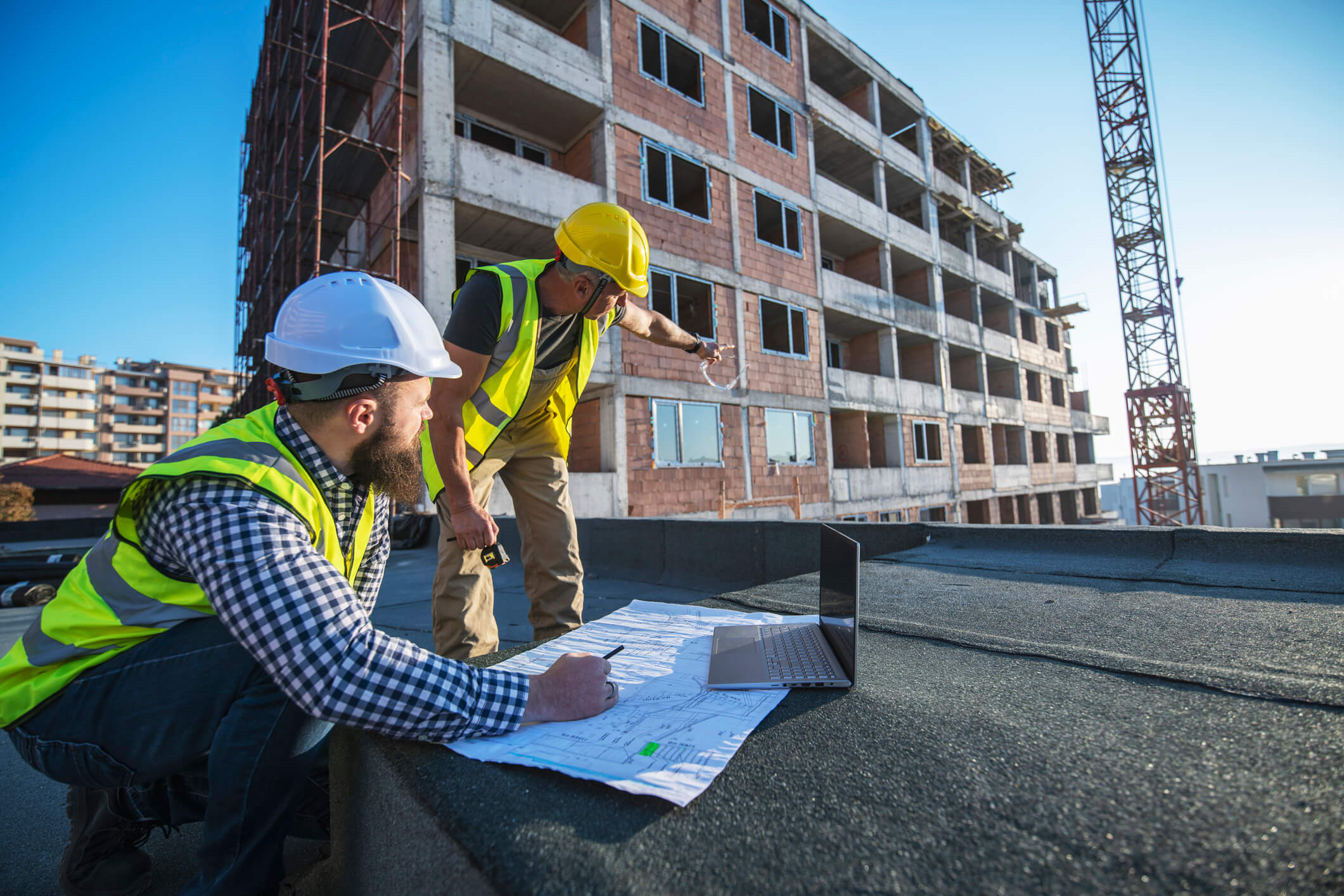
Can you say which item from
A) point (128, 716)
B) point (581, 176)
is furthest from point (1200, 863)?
point (581, 176)

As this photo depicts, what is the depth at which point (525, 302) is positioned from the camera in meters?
2.49

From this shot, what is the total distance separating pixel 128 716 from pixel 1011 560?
12.1 feet

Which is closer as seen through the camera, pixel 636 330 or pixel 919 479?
pixel 636 330

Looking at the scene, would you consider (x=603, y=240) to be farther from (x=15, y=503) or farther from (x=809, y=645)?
(x=15, y=503)

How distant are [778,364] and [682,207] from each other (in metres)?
4.22

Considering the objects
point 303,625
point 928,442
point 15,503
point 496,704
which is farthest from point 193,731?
point 15,503

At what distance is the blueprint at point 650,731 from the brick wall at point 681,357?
Result: 8273 mm

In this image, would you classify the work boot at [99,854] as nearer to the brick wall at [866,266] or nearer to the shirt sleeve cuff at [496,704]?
the shirt sleeve cuff at [496,704]

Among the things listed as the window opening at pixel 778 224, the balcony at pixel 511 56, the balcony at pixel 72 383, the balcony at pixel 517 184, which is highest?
the balcony at pixel 72 383

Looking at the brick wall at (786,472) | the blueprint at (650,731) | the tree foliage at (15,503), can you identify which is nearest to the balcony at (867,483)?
the brick wall at (786,472)

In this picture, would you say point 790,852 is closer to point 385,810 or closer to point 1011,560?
point 385,810

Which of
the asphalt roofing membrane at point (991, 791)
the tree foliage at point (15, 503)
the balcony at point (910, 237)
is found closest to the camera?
the asphalt roofing membrane at point (991, 791)

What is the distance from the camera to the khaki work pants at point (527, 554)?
2416 mm

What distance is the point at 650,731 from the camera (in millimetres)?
1229
